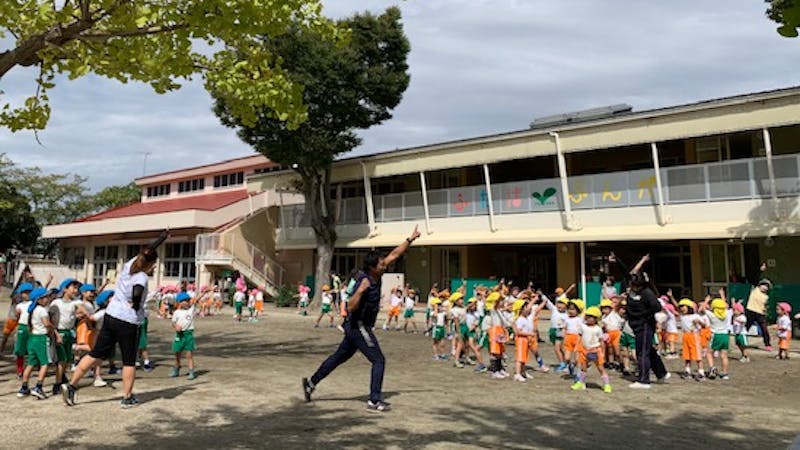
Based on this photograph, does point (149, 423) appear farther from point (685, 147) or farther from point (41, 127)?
point (685, 147)

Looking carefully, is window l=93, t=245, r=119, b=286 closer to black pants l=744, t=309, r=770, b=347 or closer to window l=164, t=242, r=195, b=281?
window l=164, t=242, r=195, b=281

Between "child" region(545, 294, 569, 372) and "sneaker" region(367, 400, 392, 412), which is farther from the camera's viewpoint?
"child" region(545, 294, 569, 372)

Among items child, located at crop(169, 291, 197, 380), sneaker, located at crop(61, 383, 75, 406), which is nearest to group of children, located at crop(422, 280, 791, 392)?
child, located at crop(169, 291, 197, 380)

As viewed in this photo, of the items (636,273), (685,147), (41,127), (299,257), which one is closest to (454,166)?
(685,147)

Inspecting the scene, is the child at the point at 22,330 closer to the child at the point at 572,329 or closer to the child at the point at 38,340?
the child at the point at 38,340

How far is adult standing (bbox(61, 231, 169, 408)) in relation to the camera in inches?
261

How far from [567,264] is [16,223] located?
1519 inches

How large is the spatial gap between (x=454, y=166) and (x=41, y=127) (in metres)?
16.4

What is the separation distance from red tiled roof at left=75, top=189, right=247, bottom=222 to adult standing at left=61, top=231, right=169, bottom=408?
25015 millimetres

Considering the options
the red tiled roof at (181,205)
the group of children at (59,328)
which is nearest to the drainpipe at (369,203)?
the red tiled roof at (181,205)

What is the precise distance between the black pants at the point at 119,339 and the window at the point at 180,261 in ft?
85.8

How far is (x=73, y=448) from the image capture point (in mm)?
5055

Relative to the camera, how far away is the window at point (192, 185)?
3850cm

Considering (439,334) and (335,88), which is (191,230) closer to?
(335,88)
